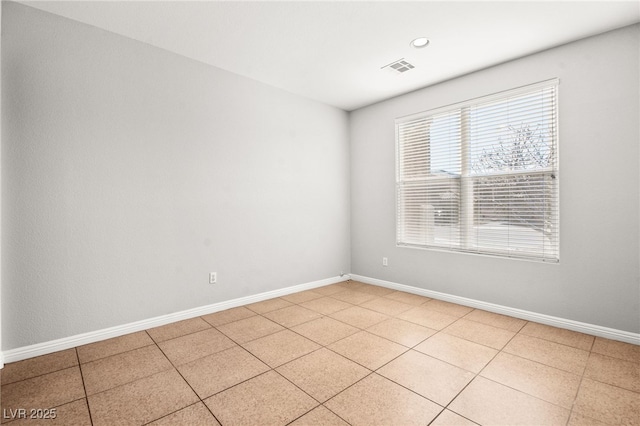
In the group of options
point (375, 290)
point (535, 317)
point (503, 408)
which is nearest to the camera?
point (503, 408)

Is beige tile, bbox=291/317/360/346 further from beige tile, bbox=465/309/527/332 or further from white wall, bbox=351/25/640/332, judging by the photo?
white wall, bbox=351/25/640/332

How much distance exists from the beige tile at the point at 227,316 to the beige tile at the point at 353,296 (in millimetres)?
1195

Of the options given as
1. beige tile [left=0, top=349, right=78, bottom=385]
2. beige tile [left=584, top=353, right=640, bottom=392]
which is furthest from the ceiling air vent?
beige tile [left=0, top=349, right=78, bottom=385]

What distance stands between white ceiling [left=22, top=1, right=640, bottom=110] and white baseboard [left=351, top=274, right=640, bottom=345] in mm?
2672

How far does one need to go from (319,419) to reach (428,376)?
0.88 m

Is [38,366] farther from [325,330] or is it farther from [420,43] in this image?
[420,43]

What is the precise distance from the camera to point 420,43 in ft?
9.41

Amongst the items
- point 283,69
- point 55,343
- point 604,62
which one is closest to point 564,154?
point 604,62

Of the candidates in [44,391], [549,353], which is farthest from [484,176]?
[44,391]

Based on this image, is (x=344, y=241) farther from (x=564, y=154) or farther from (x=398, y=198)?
(x=564, y=154)

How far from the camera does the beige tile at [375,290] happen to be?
4117 mm

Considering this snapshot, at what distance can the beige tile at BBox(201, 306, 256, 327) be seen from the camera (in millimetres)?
3082

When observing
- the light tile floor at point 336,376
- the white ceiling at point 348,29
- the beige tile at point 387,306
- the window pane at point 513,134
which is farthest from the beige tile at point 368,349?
the white ceiling at point 348,29

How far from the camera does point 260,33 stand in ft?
8.95
